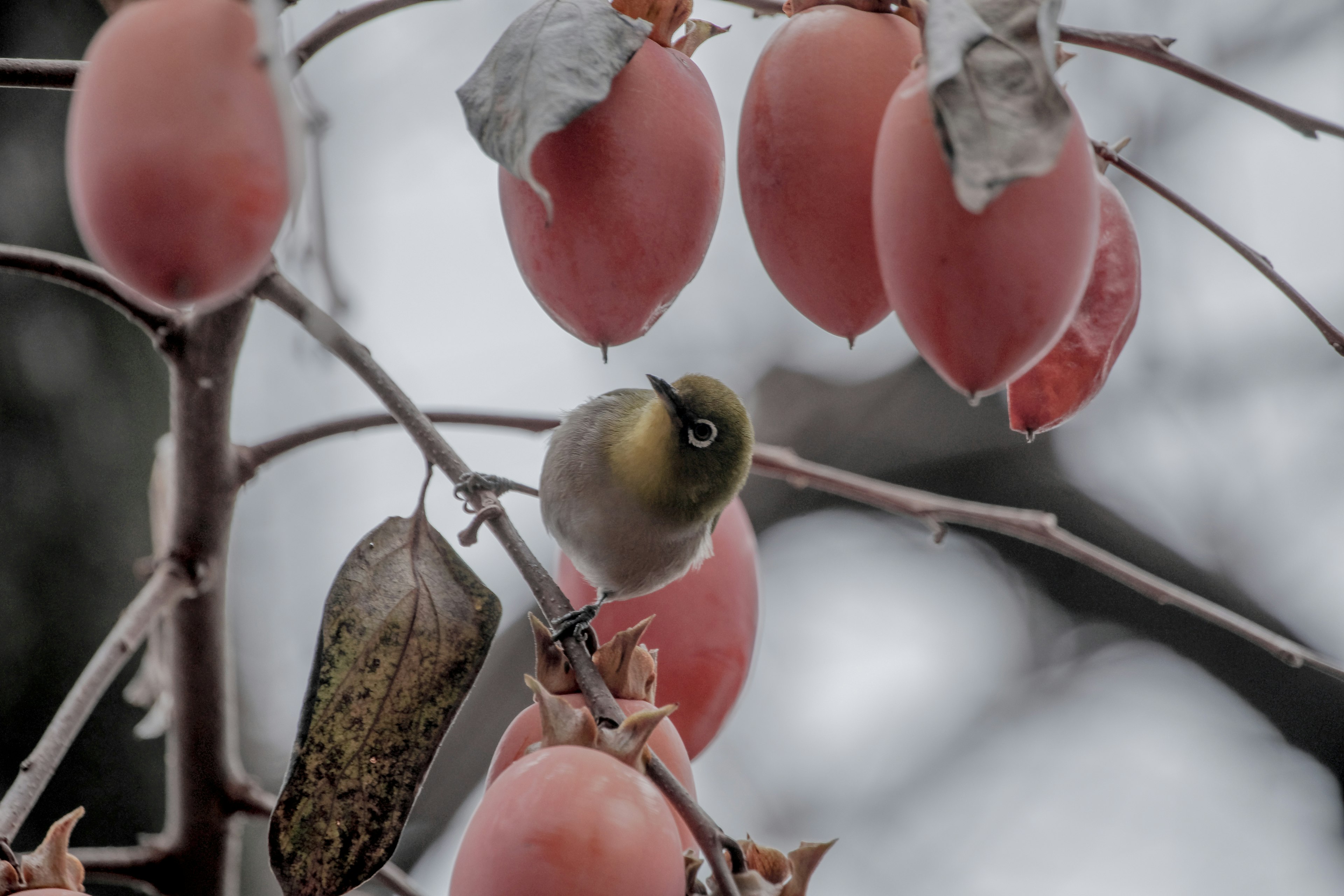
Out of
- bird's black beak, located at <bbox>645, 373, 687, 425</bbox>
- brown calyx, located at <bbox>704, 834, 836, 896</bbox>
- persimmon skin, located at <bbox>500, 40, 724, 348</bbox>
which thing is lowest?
bird's black beak, located at <bbox>645, 373, 687, 425</bbox>

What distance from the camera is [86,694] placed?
555mm

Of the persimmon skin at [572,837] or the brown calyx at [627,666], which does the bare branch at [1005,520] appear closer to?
the brown calyx at [627,666]

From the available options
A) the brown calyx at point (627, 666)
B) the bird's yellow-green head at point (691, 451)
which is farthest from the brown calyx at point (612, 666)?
the bird's yellow-green head at point (691, 451)

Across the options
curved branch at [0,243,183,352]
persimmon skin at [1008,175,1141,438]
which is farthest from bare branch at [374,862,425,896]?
persimmon skin at [1008,175,1141,438]

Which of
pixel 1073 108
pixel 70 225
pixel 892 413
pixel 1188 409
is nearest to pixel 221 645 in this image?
pixel 1073 108

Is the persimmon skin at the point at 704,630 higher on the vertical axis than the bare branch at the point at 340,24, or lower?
lower

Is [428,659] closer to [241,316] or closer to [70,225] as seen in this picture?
[241,316]

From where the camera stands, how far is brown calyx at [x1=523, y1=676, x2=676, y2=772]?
0.44 m

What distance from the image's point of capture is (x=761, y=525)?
5.73 feet

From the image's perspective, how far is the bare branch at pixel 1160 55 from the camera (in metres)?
0.46

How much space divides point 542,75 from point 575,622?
266mm

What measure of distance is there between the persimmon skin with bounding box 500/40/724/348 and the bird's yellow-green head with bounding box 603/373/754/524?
1.45 ft

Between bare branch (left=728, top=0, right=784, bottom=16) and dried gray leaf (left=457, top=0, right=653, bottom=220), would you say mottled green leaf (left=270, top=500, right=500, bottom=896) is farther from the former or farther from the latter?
bare branch (left=728, top=0, right=784, bottom=16)

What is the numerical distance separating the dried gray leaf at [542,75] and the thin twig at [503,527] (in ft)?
0.43
